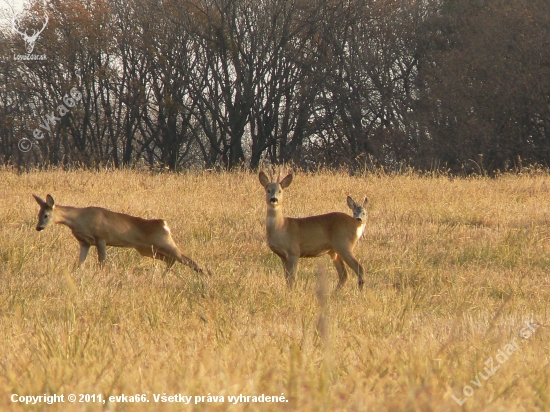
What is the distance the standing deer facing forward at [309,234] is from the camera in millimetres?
7832

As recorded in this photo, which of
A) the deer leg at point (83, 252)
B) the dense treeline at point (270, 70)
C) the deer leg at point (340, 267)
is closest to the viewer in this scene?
the deer leg at point (83, 252)

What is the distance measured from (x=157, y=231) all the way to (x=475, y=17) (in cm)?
2260

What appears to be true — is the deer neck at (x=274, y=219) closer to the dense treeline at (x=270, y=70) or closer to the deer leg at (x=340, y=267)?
the deer leg at (x=340, y=267)

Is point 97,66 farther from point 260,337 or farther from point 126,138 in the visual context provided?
point 260,337

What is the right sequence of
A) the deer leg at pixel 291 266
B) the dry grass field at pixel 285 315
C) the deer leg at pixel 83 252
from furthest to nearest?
the deer leg at pixel 83 252, the deer leg at pixel 291 266, the dry grass field at pixel 285 315

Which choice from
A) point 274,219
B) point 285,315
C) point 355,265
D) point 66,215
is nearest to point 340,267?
point 355,265

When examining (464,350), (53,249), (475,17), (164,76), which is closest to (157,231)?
(53,249)

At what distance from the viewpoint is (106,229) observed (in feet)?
26.3

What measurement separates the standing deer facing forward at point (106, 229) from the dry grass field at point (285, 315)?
0.76ft

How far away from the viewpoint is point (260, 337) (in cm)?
450

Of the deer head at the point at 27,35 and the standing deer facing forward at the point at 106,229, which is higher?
the deer head at the point at 27,35

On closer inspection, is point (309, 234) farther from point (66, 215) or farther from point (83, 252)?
point (66, 215)

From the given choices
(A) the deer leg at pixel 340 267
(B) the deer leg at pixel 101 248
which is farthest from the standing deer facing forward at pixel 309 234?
(B) the deer leg at pixel 101 248

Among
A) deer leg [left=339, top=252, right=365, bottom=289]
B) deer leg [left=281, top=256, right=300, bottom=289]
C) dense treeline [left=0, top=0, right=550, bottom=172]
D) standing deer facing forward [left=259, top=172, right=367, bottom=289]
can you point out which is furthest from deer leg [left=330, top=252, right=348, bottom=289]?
dense treeline [left=0, top=0, right=550, bottom=172]
